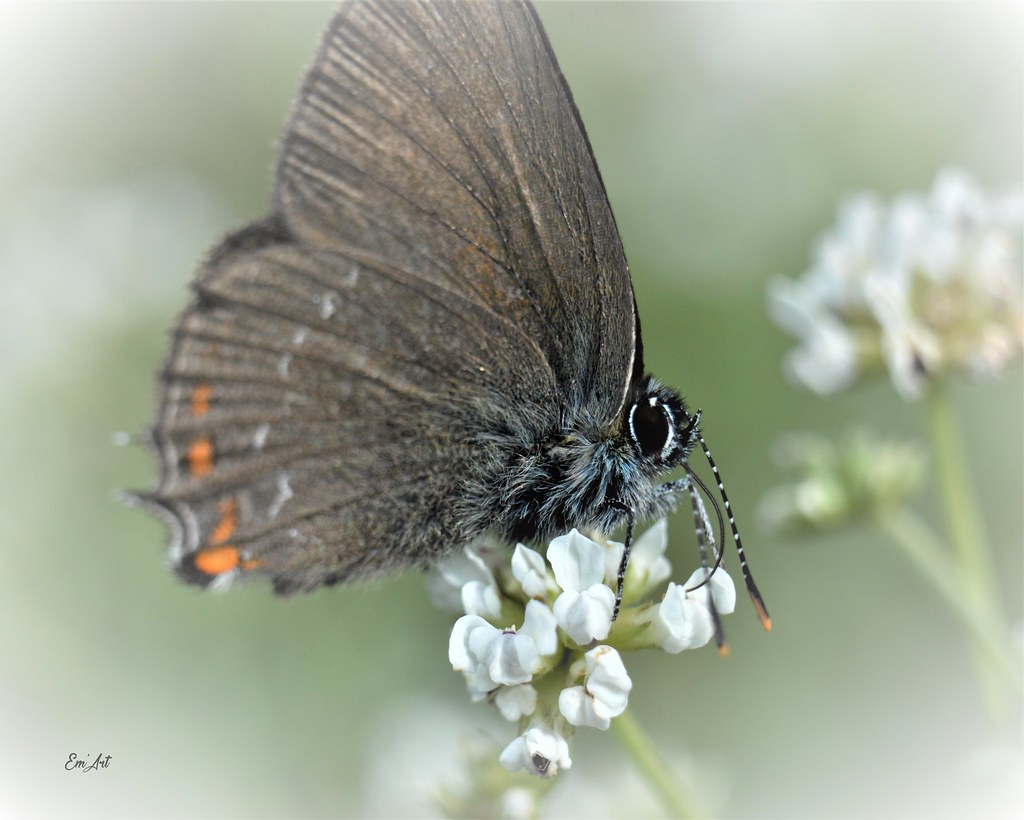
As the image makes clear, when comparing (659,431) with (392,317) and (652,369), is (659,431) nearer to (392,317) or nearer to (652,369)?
(392,317)

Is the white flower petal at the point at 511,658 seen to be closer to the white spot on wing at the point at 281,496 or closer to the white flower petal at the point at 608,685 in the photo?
the white flower petal at the point at 608,685

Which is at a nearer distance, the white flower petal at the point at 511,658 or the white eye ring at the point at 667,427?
the white flower petal at the point at 511,658

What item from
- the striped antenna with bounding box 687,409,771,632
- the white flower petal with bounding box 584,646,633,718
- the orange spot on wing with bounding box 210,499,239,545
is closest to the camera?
the white flower petal with bounding box 584,646,633,718

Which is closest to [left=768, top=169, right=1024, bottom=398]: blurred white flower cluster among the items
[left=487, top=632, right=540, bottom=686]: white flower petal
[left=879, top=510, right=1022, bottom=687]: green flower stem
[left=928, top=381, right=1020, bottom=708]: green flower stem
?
[left=928, top=381, right=1020, bottom=708]: green flower stem

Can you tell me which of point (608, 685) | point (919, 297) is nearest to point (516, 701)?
point (608, 685)

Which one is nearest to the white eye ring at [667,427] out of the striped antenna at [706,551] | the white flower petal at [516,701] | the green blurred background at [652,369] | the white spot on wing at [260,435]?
the striped antenna at [706,551]

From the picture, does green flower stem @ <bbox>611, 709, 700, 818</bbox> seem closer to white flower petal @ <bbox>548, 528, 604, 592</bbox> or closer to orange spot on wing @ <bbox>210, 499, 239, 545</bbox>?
white flower petal @ <bbox>548, 528, 604, 592</bbox>

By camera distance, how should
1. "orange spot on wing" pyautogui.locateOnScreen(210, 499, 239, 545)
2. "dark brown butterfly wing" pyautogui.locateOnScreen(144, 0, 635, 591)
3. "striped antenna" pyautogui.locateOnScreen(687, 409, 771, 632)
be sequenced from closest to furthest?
"striped antenna" pyautogui.locateOnScreen(687, 409, 771, 632) < "dark brown butterfly wing" pyautogui.locateOnScreen(144, 0, 635, 591) < "orange spot on wing" pyautogui.locateOnScreen(210, 499, 239, 545)
